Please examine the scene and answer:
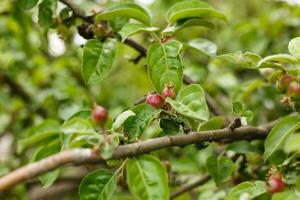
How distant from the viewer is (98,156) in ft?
3.01

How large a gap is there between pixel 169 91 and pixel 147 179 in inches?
8.9

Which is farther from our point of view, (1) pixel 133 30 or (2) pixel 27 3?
(2) pixel 27 3

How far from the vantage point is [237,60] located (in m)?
1.19

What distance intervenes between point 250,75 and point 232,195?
1540 mm

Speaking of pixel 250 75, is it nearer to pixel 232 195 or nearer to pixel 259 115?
pixel 259 115

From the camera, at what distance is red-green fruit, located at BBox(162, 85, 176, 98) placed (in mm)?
1137

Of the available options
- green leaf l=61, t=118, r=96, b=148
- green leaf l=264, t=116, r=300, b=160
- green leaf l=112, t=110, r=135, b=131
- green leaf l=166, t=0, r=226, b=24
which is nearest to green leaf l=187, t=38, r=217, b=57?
green leaf l=166, t=0, r=226, b=24

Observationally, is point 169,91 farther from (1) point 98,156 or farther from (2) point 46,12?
(2) point 46,12

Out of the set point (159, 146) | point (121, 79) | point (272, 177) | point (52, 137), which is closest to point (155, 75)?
point (159, 146)

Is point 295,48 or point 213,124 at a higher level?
point 295,48

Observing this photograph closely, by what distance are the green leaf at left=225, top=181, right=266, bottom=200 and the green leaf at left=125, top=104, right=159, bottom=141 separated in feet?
0.76

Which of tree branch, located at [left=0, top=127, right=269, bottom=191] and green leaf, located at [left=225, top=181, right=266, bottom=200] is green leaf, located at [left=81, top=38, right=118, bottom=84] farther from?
green leaf, located at [left=225, top=181, right=266, bottom=200]

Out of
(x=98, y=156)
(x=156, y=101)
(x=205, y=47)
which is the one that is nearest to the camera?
(x=98, y=156)

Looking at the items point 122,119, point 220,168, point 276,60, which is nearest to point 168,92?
point 122,119
